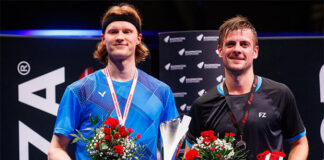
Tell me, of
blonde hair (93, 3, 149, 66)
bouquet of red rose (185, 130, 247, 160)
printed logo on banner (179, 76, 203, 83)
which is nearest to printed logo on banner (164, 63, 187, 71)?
printed logo on banner (179, 76, 203, 83)

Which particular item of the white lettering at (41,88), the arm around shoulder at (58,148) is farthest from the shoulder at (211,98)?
the white lettering at (41,88)

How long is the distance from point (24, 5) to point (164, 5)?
2752 mm

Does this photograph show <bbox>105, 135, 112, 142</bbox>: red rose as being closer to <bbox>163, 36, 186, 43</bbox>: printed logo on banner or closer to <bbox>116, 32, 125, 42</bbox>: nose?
<bbox>116, 32, 125, 42</bbox>: nose

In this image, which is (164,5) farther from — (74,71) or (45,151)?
(45,151)

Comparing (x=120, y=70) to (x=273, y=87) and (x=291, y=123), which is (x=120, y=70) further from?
(x=291, y=123)

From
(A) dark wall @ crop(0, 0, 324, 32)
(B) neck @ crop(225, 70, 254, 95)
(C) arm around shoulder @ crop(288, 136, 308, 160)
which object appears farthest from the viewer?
(A) dark wall @ crop(0, 0, 324, 32)

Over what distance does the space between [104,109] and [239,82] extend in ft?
3.09

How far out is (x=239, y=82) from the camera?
2.78 m

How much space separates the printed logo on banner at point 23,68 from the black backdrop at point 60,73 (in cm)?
1

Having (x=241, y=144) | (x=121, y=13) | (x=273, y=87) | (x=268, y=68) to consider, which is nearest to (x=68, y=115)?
(x=121, y=13)

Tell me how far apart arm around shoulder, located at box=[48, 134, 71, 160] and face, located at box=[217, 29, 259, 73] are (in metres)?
1.20

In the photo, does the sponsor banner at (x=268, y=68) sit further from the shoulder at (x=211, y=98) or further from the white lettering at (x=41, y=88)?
the shoulder at (x=211, y=98)

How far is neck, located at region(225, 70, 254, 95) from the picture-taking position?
2.77 metres

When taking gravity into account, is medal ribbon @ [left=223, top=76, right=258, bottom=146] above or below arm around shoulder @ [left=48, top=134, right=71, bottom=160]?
above
